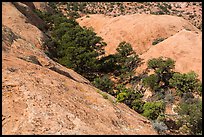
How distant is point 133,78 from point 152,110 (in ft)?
53.7

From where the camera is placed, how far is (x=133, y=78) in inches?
1790

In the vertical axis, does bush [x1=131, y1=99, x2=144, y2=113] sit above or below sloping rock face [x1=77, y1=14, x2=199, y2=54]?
below

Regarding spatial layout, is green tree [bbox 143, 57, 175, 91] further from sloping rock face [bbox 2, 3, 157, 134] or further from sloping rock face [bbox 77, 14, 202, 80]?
sloping rock face [bbox 2, 3, 157, 134]

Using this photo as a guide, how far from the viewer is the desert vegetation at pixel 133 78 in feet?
95.9

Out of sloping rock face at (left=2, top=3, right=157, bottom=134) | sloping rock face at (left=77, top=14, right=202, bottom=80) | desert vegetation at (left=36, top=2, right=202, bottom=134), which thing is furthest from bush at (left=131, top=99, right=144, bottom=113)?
sloping rock face at (left=77, top=14, right=202, bottom=80)

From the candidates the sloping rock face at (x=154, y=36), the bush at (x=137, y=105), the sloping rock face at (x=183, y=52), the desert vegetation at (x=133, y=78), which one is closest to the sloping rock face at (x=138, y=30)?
the sloping rock face at (x=154, y=36)

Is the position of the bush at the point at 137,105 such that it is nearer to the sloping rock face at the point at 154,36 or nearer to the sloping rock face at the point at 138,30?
the sloping rock face at the point at 154,36

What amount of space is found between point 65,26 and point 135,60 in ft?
47.2

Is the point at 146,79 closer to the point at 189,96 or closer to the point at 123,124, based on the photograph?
the point at 189,96

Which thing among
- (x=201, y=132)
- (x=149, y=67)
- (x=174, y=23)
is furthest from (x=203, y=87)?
(x=174, y=23)

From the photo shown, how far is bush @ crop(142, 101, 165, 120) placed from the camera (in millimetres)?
29031

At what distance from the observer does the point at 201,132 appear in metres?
26.1

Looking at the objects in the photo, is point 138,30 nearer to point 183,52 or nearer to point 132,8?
point 183,52

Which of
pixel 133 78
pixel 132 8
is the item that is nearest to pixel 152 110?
pixel 133 78
